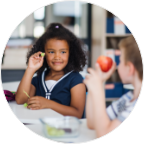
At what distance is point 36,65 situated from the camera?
0.82 metres

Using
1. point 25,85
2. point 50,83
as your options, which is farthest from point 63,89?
point 25,85

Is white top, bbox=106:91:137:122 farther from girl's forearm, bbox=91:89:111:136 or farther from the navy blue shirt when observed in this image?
the navy blue shirt

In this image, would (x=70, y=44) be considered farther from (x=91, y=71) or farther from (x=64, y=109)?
(x=64, y=109)

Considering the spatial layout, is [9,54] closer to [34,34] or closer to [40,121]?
[34,34]

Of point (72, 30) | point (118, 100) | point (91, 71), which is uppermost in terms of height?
point (72, 30)

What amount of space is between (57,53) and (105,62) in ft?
0.56

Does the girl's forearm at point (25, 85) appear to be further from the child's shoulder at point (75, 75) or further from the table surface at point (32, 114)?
the child's shoulder at point (75, 75)

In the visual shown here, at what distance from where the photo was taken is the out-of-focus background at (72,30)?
2.65 feet

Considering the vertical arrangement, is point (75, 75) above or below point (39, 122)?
above

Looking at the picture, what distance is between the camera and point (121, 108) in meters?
0.73

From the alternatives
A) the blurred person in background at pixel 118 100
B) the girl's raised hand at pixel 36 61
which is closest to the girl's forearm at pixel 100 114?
the blurred person in background at pixel 118 100

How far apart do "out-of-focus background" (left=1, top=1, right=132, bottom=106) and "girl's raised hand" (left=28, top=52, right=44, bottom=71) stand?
40mm

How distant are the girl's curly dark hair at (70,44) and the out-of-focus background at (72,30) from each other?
0.02 meters

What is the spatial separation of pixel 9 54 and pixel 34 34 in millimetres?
137
